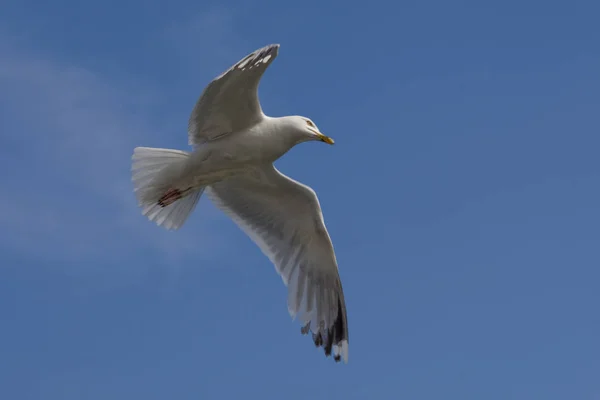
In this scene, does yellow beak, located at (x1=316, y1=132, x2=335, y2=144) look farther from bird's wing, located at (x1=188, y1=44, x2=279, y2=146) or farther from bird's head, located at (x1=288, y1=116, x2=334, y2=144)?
bird's wing, located at (x1=188, y1=44, x2=279, y2=146)

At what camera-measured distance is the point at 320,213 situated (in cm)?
1109

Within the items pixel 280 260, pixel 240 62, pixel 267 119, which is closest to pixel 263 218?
pixel 280 260

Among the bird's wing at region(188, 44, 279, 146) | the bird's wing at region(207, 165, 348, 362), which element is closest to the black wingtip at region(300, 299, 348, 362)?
the bird's wing at region(207, 165, 348, 362)

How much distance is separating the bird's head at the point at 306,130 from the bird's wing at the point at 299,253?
952mm

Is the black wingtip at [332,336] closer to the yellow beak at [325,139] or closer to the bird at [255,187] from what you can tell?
the bird at [255,187]

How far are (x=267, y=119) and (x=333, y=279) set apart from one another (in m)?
2.05

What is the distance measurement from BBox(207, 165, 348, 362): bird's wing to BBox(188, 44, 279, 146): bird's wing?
2.84ft

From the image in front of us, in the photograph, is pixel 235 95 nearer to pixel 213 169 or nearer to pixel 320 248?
pixel 213 169

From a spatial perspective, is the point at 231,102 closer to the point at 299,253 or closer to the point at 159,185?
the point at 159,185

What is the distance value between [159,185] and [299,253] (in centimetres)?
178

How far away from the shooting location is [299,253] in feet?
37.3

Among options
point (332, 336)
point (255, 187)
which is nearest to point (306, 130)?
point (255, 187)

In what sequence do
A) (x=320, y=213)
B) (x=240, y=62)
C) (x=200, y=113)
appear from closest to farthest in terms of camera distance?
1. (x=240, y=62)
2. (x=200, y=113)
3. (x=320, y=213)

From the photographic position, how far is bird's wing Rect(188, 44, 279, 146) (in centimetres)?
959
